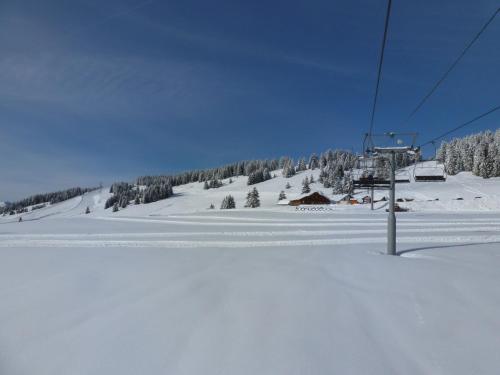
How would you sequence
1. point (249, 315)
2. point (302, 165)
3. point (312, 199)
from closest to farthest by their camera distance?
1. point (249, 315)
2. point (312, 199)
3. point (302, 165)

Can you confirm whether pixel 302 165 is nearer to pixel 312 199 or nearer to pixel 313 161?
pixel 313 161

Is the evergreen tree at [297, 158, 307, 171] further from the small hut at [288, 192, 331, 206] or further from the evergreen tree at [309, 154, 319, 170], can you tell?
the small hut at [288, 192, 331, 206]

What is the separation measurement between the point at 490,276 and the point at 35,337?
846 centimetres

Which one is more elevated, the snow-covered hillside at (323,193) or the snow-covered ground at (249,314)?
the snow-covered hillside at (323,193)

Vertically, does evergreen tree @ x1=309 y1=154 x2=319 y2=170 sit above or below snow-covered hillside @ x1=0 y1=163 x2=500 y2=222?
above

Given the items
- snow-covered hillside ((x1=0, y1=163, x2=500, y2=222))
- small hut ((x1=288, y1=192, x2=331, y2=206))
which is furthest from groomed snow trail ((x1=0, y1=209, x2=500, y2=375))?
small hut ((x1=288, y1=192, x2=331, y2=206))

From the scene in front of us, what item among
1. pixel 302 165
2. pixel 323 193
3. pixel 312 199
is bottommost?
pixel 312 199

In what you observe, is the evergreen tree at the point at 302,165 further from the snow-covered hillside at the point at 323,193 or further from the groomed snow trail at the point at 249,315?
the groomed snow trail at the point at 249,315

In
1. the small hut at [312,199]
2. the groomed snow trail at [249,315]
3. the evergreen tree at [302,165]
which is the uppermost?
the evergreen tree at [302,165]

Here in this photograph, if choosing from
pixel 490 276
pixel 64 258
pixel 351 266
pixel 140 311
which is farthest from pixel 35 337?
pixel 490 276

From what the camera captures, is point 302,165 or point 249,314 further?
point 302,165

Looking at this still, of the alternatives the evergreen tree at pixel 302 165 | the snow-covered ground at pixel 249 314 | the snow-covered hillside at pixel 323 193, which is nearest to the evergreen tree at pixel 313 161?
the evergreen tree at pixel 302 165

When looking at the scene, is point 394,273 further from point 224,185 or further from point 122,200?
point 224,185

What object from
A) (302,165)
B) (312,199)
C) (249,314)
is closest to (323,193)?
(312,199)
